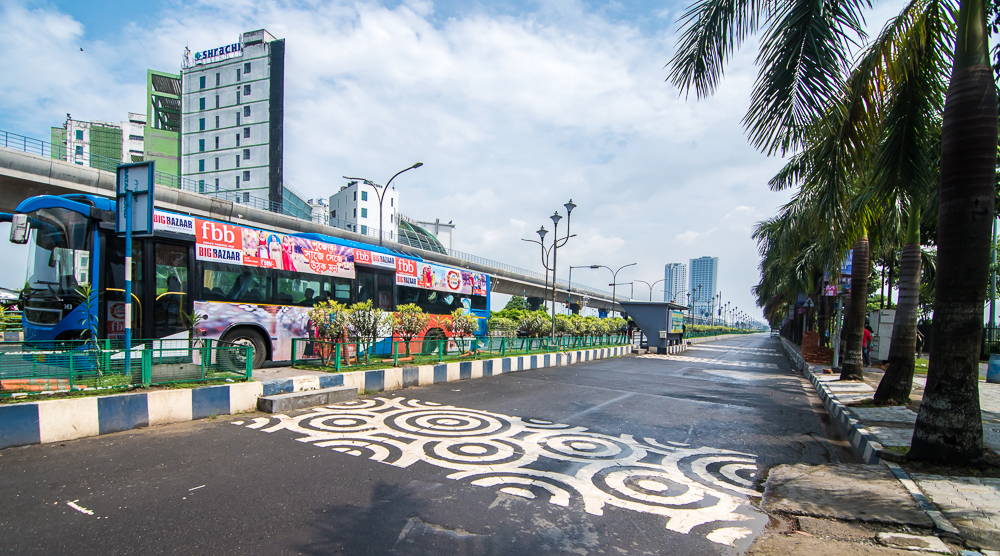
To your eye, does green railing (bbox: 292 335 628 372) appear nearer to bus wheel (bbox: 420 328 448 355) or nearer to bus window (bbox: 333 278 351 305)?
bus wheel (bbox: 420 328 448 355)

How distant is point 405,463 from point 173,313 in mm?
7086

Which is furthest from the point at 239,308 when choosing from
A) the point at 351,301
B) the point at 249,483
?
the point at 249,483

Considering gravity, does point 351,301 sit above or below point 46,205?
below

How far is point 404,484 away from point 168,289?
7.70 m

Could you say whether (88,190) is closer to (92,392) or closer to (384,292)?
(384,292)

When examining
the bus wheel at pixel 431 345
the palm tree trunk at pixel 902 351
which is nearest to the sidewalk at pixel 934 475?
the palm tree trunk at pixel 902 351

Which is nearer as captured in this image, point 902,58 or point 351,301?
point 902,58

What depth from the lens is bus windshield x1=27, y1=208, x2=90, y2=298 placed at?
27.4 feet

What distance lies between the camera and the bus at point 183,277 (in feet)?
27.3

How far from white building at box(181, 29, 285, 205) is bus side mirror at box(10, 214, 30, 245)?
181 feet

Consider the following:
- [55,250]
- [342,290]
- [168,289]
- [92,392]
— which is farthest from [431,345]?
[55,250]

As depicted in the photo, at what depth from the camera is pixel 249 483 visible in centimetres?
438

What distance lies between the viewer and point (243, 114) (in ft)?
197

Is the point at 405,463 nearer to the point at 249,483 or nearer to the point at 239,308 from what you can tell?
Result: the point at 249,483
